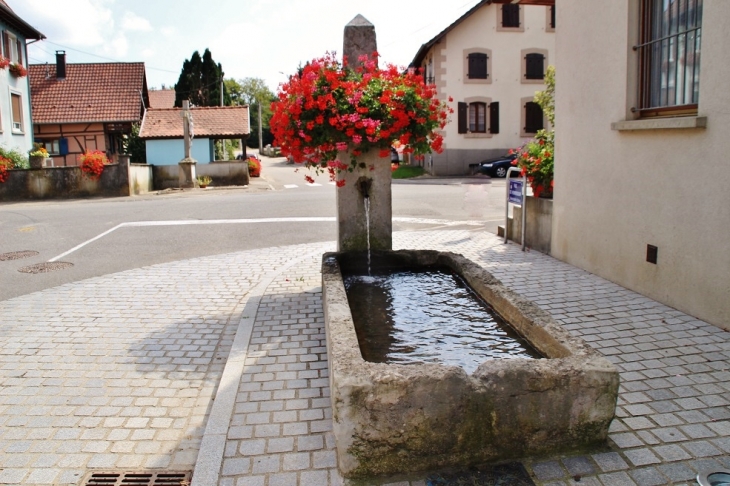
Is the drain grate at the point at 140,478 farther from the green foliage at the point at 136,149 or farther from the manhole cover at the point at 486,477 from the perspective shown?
the green foliage at the point at 136,149

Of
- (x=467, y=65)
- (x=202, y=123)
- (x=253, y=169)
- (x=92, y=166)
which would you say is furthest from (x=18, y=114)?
(x=467, y=65)

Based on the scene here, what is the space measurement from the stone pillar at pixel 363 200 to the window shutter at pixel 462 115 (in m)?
25.3

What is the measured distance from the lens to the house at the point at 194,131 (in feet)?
102

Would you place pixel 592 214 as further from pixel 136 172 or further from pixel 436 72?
pixel 436 72

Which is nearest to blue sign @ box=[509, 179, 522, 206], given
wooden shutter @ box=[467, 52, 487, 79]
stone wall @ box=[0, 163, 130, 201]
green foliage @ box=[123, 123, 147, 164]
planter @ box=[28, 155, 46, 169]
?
stone wall @ box=[0, 163, 130, 201]

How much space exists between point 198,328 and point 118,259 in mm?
4625

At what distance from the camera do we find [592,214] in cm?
796

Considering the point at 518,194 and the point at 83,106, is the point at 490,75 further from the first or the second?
the point at 518,194

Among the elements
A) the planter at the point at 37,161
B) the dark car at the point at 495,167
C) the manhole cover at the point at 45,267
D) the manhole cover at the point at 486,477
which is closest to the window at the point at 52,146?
the planter at the point at 37,161

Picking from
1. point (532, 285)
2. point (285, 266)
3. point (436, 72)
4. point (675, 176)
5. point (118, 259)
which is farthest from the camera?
point (436, 72)

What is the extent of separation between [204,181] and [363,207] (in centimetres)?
2131

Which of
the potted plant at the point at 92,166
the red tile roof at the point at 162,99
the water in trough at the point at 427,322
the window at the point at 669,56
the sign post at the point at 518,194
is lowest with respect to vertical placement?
the water in trough at the point at 427,322

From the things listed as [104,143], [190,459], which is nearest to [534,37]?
[104,143]

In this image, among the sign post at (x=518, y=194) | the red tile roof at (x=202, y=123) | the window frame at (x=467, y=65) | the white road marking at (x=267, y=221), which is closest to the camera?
the sign post at (x=518, y=194)
